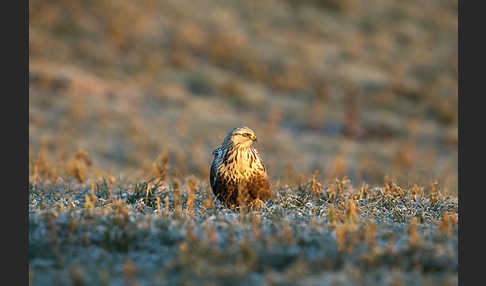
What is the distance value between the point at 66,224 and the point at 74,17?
1484cm

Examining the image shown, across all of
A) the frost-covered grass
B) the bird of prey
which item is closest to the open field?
the frost-covered grass

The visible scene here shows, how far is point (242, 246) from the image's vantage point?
341cm

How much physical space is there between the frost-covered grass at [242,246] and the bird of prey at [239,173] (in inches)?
12.2

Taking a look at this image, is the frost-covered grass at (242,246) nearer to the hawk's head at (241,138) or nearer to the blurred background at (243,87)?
the hawk's head at (241,138)

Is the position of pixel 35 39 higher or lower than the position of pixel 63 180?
higher

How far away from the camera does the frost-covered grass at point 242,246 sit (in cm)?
309

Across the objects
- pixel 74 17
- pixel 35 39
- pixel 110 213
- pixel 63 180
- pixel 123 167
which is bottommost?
pixel 110 213

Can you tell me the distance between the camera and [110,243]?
3686 mm

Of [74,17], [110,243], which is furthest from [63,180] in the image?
[74,17]

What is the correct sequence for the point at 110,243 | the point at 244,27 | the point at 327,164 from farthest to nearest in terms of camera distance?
1. the point at 244,27
2. the point at 327,164
3. the point at 110,243

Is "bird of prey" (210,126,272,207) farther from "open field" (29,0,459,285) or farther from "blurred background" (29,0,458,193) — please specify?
"blurred background" (29,0,458,193)

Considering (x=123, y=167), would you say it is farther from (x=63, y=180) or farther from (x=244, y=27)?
(x=244, y=27)

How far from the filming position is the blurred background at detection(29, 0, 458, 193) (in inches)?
430

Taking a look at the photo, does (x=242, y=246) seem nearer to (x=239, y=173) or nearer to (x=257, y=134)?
(x=239, y=173)
